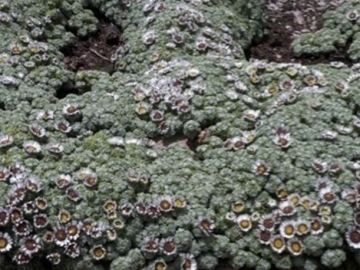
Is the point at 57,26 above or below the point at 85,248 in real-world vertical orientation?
above

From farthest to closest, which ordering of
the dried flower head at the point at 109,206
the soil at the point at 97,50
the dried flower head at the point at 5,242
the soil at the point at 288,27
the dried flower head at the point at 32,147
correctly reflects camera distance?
1. the soil at the point at 288,27
2. the soil at the point at 97,50
3. the dried flower head at the point at 32,147
4. the dried flower head at the point at 109,206
5. the dried flower head at the point at 5,242

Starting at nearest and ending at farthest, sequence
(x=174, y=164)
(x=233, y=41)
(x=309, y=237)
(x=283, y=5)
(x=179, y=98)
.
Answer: (x=309, y=237)
(x=174, y=164)
(x=179, y=98)
(x=233, y=41)
(x=283, y=5)

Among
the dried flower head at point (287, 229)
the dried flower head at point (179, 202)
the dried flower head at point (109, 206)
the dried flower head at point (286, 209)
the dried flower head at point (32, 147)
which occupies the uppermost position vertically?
the dried flower head at point (32, 147)

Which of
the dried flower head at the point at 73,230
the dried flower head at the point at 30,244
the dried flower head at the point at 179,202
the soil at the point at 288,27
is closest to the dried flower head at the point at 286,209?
the dried flower head at the point at 179,202

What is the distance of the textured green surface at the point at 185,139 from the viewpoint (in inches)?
164

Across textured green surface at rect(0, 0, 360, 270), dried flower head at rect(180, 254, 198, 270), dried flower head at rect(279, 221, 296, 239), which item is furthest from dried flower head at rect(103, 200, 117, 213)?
dried flower head at rect(279, 221, 296, 239)

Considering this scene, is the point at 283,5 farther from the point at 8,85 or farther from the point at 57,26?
the point at 8,85

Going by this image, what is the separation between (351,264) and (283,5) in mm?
3007

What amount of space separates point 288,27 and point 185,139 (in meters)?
1.99

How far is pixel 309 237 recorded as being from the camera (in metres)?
4.14

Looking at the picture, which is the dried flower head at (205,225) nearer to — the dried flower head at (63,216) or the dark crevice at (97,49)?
the dried flower head at (63,216)

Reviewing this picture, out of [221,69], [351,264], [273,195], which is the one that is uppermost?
[221,69]

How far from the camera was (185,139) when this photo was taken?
4859mm

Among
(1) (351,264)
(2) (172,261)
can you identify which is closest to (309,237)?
(1) (351,264)
